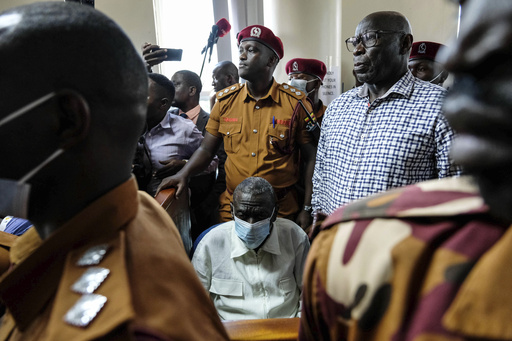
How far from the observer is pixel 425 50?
125 inches

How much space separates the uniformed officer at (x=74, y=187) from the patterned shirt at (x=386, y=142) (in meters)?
1.37

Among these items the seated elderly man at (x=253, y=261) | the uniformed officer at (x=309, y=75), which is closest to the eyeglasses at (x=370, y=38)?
the seated elderly man at (x=253, y=261)

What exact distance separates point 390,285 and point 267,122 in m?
2.25

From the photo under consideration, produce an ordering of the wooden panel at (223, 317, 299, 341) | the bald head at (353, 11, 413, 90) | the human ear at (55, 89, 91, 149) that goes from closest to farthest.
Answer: the human ear at (55, 89, 91, 149), the wooden panel at (223, 317, 299, 341), the bald head at (353, 11, 413, 90)

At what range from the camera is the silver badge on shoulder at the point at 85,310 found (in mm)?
503

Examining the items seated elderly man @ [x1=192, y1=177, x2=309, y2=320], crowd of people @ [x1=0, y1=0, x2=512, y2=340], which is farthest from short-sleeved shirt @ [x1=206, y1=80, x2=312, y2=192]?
crowd of people @ [x1=0, y1=0, x2=512, y2=340]

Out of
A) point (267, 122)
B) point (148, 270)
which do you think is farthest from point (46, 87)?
point (267, 122)

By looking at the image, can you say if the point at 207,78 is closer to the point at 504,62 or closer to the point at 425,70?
the point at 425,70

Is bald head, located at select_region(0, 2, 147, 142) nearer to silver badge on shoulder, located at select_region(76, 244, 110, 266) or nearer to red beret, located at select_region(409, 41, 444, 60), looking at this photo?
silver badge on shoulder, located at select_region(76, 244, 110, 266)

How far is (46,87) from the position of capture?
1.97ft

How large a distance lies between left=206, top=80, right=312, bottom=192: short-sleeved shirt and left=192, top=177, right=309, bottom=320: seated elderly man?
0.48 metres

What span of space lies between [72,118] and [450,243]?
0.62 metres

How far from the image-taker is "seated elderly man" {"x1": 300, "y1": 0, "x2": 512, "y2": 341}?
0.39m

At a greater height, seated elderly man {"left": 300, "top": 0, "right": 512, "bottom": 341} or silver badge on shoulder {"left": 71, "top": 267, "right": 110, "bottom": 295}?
seated elderly man {"left": 300, "top": 0, "right": 512, "bottom": 341}
